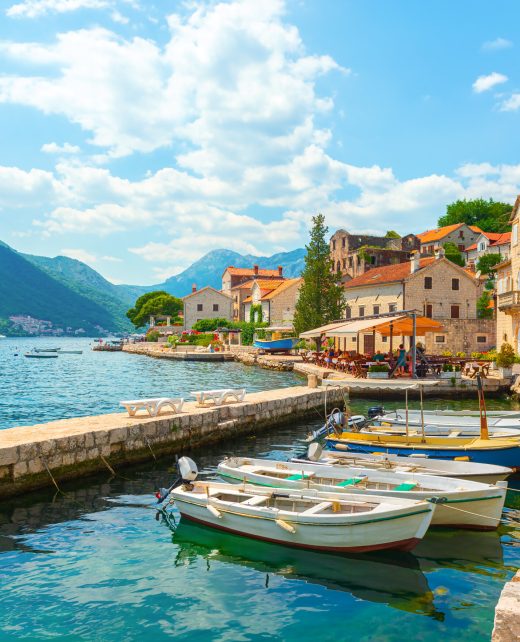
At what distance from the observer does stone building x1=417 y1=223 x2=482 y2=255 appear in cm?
8675

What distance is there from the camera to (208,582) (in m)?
8.29

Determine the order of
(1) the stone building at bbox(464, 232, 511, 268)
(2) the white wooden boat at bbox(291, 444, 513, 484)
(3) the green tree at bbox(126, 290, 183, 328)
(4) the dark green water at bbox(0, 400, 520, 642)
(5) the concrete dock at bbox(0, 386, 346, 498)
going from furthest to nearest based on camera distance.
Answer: (3) the green tree at bbox(126, 290, 183, 328) → (1) the stone building at bbox(464, 232, 511, 268) → (5) the concrete dock at bbox(0, 386, 346, 498) → (2) the white wooden boat at bbox(291, 444, 513, 484) → (4) the dark green water at bbox(0, 400, 520, 642)

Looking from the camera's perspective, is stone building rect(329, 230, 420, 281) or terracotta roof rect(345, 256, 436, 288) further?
stone building rect(329, 230, 420, 281)

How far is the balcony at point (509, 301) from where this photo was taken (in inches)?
1364

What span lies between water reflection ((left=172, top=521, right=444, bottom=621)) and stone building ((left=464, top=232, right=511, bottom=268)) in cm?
7064

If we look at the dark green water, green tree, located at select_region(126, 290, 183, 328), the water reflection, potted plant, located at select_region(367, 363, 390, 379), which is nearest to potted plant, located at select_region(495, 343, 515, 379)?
potted plant, located at select_region(367, 363, 390, 379)

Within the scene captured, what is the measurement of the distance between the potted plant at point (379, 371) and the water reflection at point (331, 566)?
21.9 meters

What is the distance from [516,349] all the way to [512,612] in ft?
115

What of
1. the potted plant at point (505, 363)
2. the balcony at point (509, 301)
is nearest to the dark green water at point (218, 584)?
the potted plant at point (505, 363)

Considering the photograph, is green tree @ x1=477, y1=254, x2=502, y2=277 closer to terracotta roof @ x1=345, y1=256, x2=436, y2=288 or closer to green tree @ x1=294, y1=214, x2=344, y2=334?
terracotta roof @ x1=345, y1=256, x2=436, y2=288

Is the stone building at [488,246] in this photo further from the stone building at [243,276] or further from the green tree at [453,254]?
the stone building at [243,276]

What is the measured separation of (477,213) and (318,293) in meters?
58.5

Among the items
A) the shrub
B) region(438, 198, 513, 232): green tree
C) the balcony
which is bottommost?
the shrub

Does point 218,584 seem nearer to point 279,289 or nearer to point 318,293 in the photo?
point 318,293
